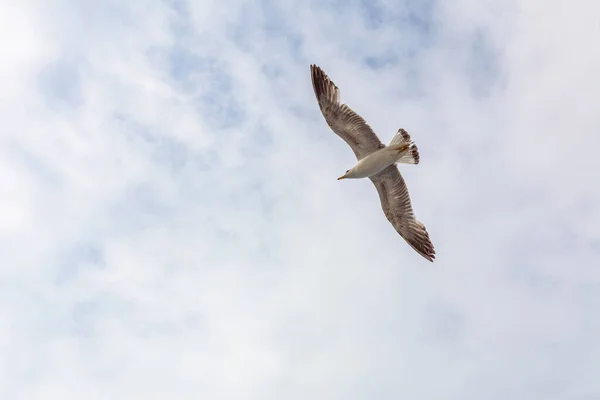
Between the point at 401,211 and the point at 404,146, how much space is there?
419cm

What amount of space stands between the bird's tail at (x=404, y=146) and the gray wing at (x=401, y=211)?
1579 millimetres

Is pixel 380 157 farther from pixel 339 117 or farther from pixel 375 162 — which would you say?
pixel 339 117

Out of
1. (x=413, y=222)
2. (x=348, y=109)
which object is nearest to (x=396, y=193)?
(x=413, y=222)

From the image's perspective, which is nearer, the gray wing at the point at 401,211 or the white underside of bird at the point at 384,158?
the white underside of bird at the point at 384,158

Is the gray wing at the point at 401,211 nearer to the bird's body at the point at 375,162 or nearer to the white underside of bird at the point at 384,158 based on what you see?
the bird's body at the point at 375,162

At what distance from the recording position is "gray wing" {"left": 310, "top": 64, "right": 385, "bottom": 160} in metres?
31.7

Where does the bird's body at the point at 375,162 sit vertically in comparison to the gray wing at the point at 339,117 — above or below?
below

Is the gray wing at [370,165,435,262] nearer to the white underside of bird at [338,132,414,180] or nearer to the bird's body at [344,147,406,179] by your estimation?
the bird's body at [344,147,406,179]

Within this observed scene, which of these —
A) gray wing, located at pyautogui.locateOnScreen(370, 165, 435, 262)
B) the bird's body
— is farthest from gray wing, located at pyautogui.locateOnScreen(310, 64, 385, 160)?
gray wing, located at pyautogui.locateOnScreen(370, 165, 435, 262)

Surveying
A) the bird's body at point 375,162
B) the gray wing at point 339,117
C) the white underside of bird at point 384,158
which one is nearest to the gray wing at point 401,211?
the bird's body at point 375,162

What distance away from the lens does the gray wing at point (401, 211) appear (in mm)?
34438

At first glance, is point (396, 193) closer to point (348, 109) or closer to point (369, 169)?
point (369, 169)

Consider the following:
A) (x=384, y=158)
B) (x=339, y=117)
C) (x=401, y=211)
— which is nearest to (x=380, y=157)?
(x=384, y=158)

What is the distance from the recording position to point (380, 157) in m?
32.5
